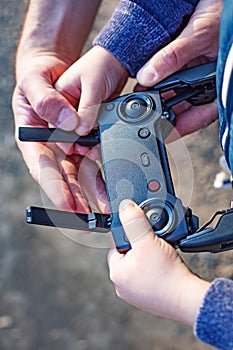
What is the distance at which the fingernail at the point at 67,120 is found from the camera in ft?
2.57

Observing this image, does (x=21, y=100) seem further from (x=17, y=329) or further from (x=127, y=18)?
(x=17, y=329)

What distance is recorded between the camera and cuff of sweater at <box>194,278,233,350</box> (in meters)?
0.62

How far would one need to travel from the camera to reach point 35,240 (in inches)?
47.6

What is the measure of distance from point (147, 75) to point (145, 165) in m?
0.15

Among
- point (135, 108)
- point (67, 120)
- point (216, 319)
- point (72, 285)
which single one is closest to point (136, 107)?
point (135, 108)

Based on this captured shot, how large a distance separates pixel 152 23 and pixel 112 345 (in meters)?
0.56

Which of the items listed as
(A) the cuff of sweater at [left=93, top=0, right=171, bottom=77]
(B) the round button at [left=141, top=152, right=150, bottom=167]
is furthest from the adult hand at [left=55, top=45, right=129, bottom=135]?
(B) the round button at [left=141, top=152, right=150, bottom=167]

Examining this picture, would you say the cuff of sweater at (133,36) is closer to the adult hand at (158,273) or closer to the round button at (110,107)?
the round button at (110,107)

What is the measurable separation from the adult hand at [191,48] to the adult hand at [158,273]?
19 centimetres

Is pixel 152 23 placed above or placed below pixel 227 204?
above

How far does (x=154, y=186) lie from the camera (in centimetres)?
68

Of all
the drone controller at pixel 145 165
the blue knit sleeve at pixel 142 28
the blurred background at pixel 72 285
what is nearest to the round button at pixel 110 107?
the drone controller at pixel 145 165

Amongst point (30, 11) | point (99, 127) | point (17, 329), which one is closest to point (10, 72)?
point (30, 11)

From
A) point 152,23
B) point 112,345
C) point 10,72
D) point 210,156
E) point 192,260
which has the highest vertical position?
point 152,23
